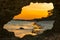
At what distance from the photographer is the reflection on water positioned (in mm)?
1537

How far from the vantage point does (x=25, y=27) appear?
1.54m

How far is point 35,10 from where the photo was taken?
1.56 meters

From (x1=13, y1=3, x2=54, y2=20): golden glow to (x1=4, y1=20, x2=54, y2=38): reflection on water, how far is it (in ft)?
0.20

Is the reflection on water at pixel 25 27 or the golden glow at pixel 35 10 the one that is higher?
the golden glow at pixel 35 10

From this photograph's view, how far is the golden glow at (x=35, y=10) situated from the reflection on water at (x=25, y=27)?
60 millimetres

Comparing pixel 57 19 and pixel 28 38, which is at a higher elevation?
pixel 57 19

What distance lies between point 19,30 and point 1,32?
18 centimetres

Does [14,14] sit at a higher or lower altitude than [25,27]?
higher

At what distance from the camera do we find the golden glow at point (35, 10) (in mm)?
1559

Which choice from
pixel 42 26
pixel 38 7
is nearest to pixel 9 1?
pixel 38 7

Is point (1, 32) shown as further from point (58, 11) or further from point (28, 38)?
point (58, 11)

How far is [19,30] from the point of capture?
1541 mm

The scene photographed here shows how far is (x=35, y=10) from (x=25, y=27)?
0.64 feet

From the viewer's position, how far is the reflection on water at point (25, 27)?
1.54 m
